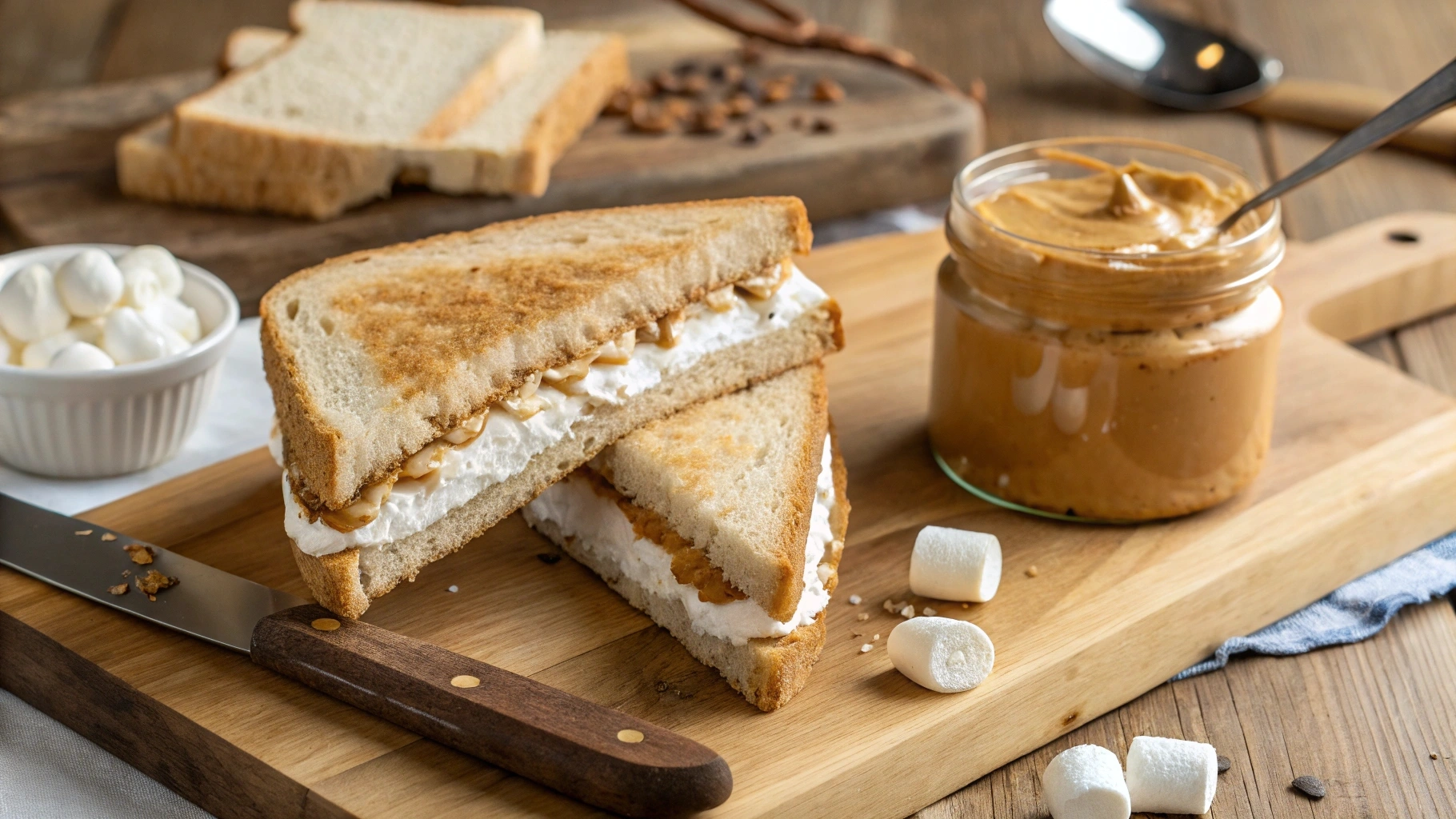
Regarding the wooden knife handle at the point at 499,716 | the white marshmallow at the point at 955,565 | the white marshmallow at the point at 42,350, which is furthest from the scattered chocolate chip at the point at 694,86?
the wooden knife handle at the point at 499,716

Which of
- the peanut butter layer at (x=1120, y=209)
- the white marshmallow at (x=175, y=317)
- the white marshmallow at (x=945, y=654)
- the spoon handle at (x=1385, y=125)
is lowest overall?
the white marshmallow at (x=945, y=654)

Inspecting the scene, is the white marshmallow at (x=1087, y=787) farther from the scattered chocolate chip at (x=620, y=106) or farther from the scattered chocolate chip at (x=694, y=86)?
the scattered chocolate chip at (x=694, y=86)

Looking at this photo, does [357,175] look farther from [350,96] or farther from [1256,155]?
[1256,155]

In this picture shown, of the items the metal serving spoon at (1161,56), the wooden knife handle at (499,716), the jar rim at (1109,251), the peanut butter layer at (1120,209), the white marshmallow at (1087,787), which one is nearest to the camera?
the wooden knife handle at (499,716)

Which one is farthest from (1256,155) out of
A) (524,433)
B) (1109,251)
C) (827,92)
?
(524,433)

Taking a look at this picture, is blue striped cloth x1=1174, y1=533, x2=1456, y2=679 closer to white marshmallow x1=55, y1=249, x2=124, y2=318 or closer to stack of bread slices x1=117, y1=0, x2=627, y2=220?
white marshmallow x1=55, y1=249, x2=124, y2=318

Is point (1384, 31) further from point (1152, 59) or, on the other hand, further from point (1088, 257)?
point (1088, 257)

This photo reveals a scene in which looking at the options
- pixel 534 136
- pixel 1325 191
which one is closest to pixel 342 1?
pixel 534 136
